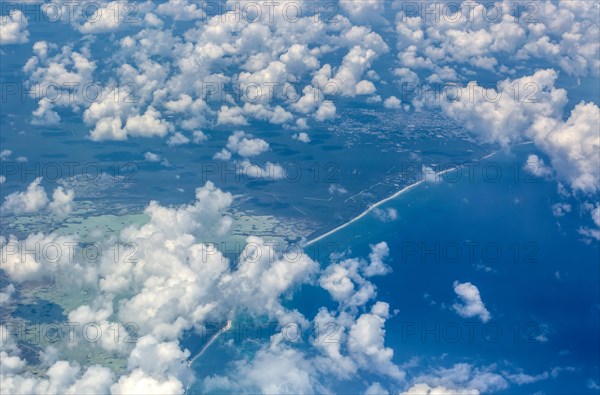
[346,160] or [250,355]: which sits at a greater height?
[346,160]

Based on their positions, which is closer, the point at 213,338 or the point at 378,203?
the point at 213,338

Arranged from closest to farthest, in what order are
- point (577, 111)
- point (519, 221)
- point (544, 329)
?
point (544, 329) → point (519, 221) → point (577, 111)

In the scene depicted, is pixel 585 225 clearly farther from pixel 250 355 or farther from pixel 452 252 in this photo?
pixel 250 355

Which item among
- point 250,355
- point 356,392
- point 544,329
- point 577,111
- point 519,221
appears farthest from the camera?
point 577,111

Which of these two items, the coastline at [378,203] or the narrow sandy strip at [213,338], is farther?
the coastline at [378,203]

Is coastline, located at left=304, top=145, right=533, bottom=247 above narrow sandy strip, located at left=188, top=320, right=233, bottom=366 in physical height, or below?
above

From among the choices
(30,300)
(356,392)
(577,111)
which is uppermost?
(577,111)

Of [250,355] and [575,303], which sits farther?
[575,303]

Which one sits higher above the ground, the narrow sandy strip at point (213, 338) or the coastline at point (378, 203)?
the coastline at point (378, 203)

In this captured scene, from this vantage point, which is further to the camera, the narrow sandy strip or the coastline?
the coastline

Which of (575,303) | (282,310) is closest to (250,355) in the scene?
(282,310)

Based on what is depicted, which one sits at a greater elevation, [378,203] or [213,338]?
[378,203]
